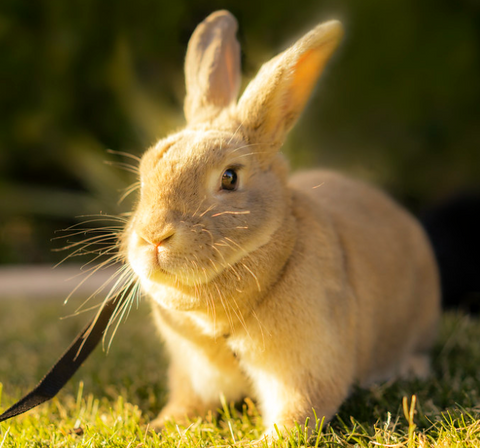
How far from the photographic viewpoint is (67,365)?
69.7 inches

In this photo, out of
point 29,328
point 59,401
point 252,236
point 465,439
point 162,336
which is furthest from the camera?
point 29,328

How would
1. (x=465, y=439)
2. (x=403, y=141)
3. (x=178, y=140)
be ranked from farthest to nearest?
1. (x=403, y=141)
2. (x=178, y=140)
3. (x=465, y=439)

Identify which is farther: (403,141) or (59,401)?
(403,141)

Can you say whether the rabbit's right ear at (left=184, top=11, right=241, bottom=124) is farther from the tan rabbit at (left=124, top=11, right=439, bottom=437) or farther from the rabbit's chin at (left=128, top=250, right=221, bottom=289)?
the rabbit's chin at (left=128, top=250, right=221, bottom=289)

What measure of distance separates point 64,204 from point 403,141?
13.0 feet

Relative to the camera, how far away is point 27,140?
630 cm

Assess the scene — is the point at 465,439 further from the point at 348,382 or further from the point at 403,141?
the point at 403,141

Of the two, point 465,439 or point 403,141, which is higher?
point 403,141

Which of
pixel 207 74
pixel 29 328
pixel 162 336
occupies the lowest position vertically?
pixel 29 328

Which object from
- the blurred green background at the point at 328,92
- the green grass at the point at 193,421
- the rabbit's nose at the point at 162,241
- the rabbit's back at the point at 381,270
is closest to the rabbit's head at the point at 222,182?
the rabbit's nose at the point at 162,241

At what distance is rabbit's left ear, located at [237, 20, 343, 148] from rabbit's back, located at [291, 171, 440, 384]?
1.06 feet

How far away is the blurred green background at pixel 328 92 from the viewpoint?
18.4ft

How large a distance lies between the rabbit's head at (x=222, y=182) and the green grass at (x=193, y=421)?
53 cm

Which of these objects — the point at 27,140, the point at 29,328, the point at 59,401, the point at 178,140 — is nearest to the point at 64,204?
the point at 27,140
